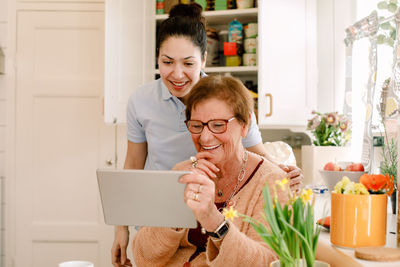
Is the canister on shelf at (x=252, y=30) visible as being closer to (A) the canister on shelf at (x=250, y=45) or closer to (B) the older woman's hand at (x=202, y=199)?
(A) the canister on shelf at (x=250, y=45)

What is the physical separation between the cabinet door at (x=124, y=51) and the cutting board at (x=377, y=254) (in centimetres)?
170

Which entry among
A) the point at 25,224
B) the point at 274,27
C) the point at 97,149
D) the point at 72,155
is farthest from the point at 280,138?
the point at 25,224

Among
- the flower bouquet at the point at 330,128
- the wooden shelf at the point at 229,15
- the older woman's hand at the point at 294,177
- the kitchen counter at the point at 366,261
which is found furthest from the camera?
the wooden shelf at the point at 229,15

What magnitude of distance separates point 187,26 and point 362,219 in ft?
2.98

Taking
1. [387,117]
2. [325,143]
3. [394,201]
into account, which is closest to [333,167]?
[387,117]

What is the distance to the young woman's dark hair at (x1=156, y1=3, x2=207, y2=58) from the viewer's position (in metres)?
1.50

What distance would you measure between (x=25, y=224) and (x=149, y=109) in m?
1.83

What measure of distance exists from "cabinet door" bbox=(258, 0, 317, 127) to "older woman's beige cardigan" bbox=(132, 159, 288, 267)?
1.27m

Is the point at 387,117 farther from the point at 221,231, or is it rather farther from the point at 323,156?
the point at 221,231

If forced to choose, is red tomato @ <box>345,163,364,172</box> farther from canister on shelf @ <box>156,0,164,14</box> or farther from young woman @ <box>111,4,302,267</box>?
canister on shelf @ <box>156,0,164,14</box>

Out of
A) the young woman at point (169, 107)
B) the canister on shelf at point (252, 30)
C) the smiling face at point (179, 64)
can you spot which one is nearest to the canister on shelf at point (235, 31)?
the canister on shelf at point (252, 30)

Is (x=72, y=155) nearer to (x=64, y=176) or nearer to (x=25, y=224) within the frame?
(x=64, y=176)

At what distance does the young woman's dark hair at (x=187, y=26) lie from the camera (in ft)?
4.91

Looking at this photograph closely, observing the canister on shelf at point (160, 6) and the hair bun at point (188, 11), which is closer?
the hair bun at point (188, 11)
